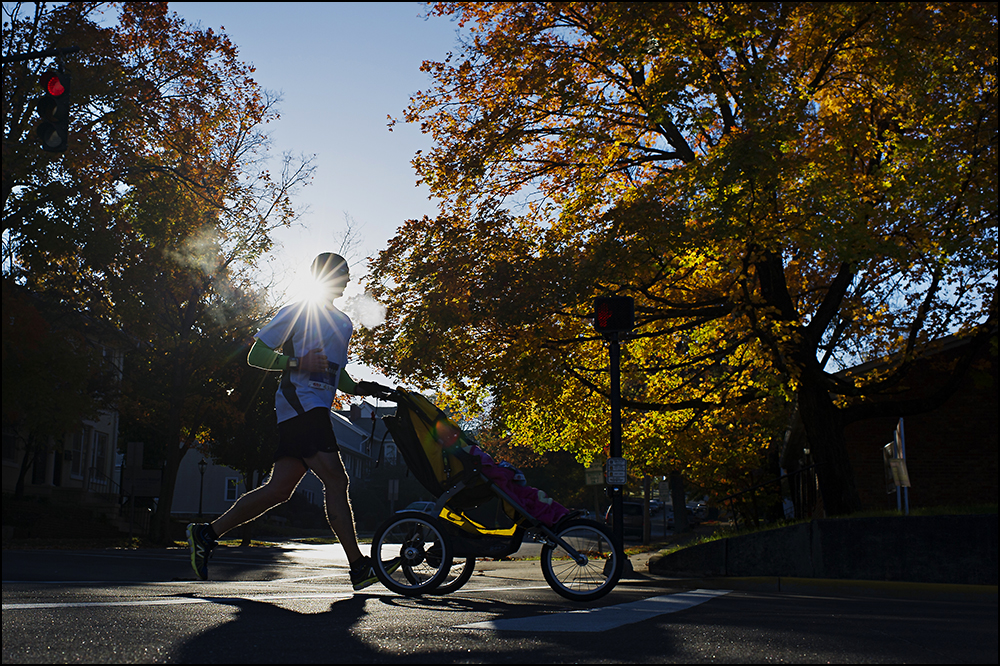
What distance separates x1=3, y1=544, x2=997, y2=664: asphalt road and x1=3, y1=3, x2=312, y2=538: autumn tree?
14.8 meters

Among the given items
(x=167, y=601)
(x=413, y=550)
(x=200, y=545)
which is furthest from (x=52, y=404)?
(x=167, y=601)

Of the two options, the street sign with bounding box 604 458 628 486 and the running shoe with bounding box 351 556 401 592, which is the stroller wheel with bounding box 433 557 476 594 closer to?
the running shoe with bounding box 351 556 401 592

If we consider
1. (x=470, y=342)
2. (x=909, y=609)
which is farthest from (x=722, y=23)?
Result: (x=909, y=609)

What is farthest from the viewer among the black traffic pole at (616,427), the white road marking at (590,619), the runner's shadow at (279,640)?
the black traffic pole at (616,427)

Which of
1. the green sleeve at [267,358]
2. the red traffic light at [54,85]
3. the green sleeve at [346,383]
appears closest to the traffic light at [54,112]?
the red traffic light at [54,85]

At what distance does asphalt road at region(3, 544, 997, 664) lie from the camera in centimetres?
321

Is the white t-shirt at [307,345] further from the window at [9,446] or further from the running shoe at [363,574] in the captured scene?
the window at [9,446]

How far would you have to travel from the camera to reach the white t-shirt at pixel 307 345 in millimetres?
5703

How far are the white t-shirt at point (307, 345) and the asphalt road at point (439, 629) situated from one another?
3.89 feet

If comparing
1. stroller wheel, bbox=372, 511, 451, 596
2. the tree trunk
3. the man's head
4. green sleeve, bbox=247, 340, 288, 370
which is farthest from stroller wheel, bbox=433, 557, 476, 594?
the tree trunk

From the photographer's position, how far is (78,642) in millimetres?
3180

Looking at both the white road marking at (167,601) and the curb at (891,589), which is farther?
the curb at (891,589)

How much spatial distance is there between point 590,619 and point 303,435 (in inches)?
85.1

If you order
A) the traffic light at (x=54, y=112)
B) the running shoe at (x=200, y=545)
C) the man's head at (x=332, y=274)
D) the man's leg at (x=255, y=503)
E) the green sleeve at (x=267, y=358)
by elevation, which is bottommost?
the running shoe at (x=200, y=545)
